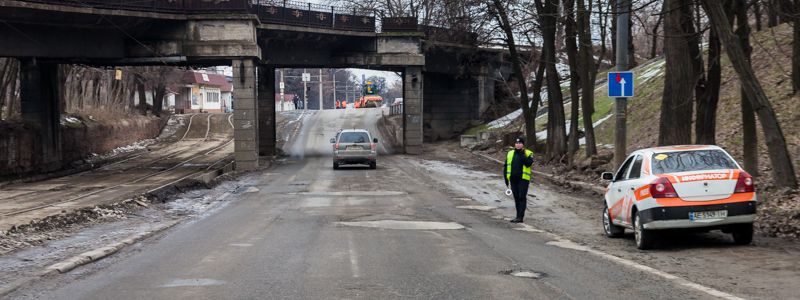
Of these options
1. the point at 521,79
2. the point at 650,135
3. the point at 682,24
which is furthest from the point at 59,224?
the point at 521,79

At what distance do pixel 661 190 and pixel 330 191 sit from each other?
13579mm

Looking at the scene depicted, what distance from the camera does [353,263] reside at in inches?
375

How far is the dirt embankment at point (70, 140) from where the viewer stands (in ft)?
112

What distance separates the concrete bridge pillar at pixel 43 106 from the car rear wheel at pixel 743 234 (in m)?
32.9

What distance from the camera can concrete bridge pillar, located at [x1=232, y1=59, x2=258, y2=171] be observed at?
1355 inches

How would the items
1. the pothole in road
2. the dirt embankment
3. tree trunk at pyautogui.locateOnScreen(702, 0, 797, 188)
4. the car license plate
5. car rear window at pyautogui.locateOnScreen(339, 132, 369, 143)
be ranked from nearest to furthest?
the pothole in road
the car license plate
tree trunk at pyautogui.locateOnScreen(702, 0, 797, 188)
car rear window at pyautogui.locateOnScreen(339, 132, 369, 143)
the dirt embankment

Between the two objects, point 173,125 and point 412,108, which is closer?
point 412,108

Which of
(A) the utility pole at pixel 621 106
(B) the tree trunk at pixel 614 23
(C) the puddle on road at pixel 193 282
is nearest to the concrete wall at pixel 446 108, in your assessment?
(B) the tree trunk at pixel 614 23

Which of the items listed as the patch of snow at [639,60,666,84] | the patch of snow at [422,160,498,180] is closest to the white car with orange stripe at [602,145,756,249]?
the patch of snow at [422,160,498,180]

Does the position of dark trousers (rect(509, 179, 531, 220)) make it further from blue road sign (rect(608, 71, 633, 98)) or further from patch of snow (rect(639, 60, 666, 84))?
patch of snow (rect(639, 60, 666, 84))

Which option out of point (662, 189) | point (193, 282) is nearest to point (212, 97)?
point (662, 189)

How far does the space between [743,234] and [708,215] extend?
765mm

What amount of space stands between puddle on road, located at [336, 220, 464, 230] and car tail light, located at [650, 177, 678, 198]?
4163 millimetres

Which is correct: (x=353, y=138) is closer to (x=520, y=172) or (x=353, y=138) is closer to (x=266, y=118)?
(x=266, y=118)
